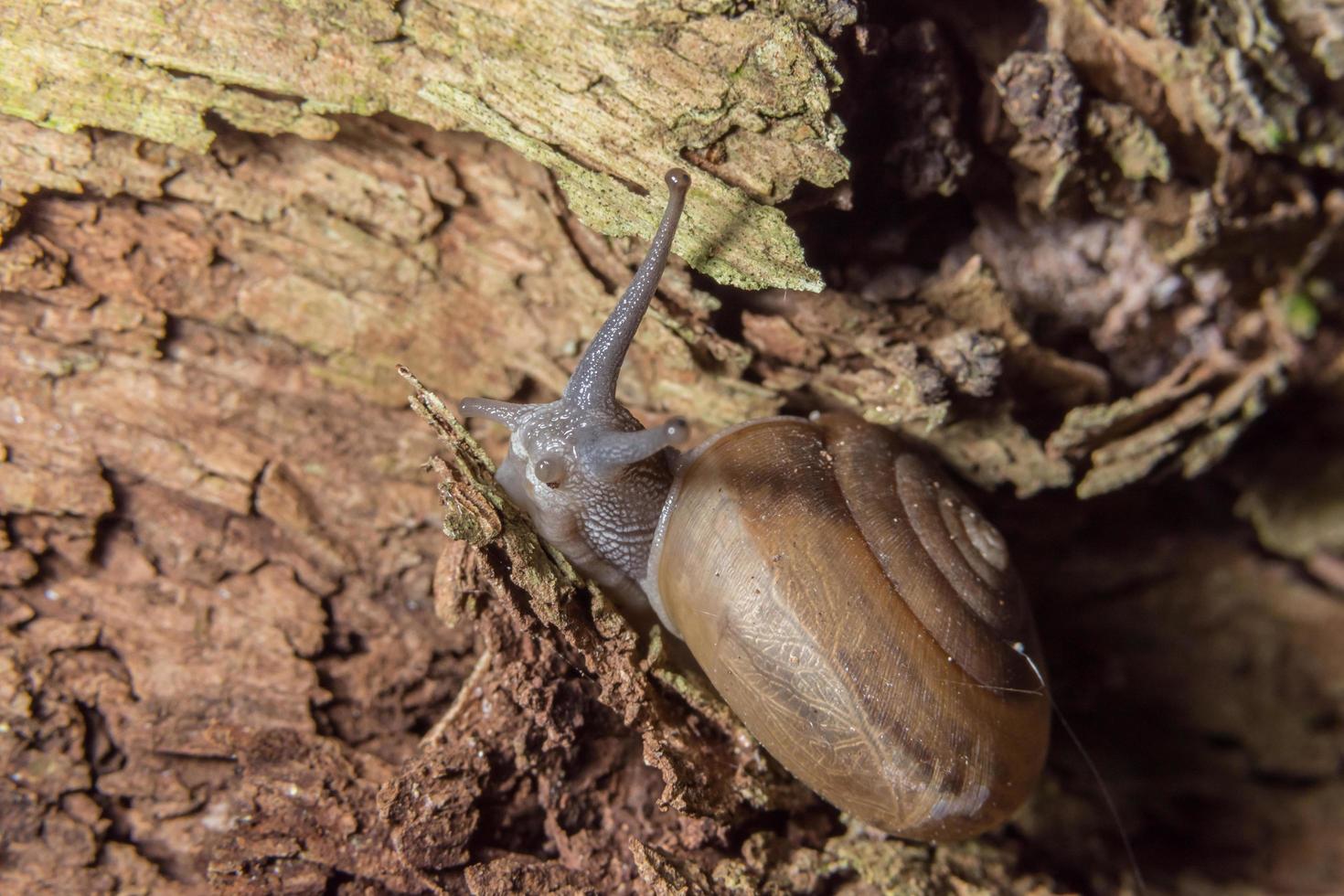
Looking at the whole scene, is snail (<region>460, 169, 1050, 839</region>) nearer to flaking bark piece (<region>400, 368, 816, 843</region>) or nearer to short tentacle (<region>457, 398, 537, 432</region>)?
short tentacle (<region>457, 398, 537, 432</region>)

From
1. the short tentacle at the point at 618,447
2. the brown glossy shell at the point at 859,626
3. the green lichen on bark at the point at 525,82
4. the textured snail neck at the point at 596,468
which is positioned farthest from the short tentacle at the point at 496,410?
the green lichen on bark at the point at 525,82

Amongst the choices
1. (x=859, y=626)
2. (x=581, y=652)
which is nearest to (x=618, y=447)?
(x=581, y=652)

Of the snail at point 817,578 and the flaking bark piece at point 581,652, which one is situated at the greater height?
the snail at point 817,578

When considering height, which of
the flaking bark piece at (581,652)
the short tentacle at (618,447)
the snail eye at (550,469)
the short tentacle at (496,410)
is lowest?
the flaking bark piece at (581,652)

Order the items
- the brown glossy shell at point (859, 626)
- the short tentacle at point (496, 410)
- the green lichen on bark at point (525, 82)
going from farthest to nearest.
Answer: the short tentacle at point (496, 410), the brown glossy shell at point (859, 626), the green lichen on bark at point (525, 82)

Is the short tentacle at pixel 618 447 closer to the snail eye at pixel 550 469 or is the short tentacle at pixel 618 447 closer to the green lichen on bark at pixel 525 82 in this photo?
the snail eye at pixel 550 469

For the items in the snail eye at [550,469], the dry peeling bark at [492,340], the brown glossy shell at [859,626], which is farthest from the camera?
the snail eye at [550,469]

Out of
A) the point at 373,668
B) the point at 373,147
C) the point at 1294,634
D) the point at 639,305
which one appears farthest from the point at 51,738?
the point at 1294,634
